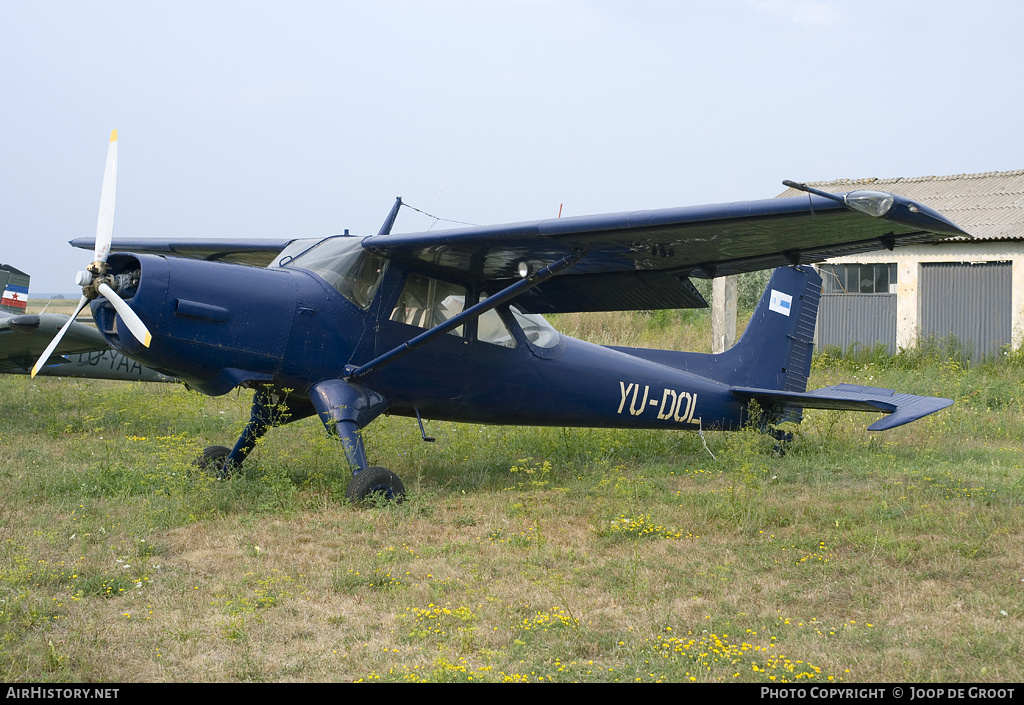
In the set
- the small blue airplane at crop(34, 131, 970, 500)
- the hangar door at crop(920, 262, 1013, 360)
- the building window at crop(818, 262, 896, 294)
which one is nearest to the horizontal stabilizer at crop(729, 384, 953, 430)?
the small blue airplane at crop(34, 131, 970, 500)

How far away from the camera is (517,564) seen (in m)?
4.98

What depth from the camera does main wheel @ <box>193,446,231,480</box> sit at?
283 inches

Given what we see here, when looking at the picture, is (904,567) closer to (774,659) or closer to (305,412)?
(774,659)

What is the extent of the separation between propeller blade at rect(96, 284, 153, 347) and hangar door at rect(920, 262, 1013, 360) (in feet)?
51.2

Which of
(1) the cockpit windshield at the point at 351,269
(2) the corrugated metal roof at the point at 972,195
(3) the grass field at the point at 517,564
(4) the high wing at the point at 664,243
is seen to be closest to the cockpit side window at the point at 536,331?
(4) the high wing at the point at 664,243

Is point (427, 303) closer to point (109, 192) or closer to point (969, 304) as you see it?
point (109, 192)

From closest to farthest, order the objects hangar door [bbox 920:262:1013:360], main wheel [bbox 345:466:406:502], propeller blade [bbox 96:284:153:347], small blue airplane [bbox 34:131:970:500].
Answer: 1. propeller blade [bbox 96:284:153:347]
2. small blue airplane [bbox 34:131:970:500]
3. main wheel [bbox 345:466:406:502]
4. hangar door [bbox 920:262:1013:360]

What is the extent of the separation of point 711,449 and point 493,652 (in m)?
6.04

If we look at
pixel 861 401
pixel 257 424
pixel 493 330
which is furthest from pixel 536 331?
pixel 861 401

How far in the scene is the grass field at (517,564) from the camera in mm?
3500

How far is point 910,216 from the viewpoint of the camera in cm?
498

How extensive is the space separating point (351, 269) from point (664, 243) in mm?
2607

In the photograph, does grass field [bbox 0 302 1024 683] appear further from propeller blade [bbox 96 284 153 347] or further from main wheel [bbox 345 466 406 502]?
propeller blade [bbox 96 284 153 347]

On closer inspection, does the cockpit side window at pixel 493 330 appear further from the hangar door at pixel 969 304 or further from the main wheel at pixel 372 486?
the hangar door at pixel 969 304
